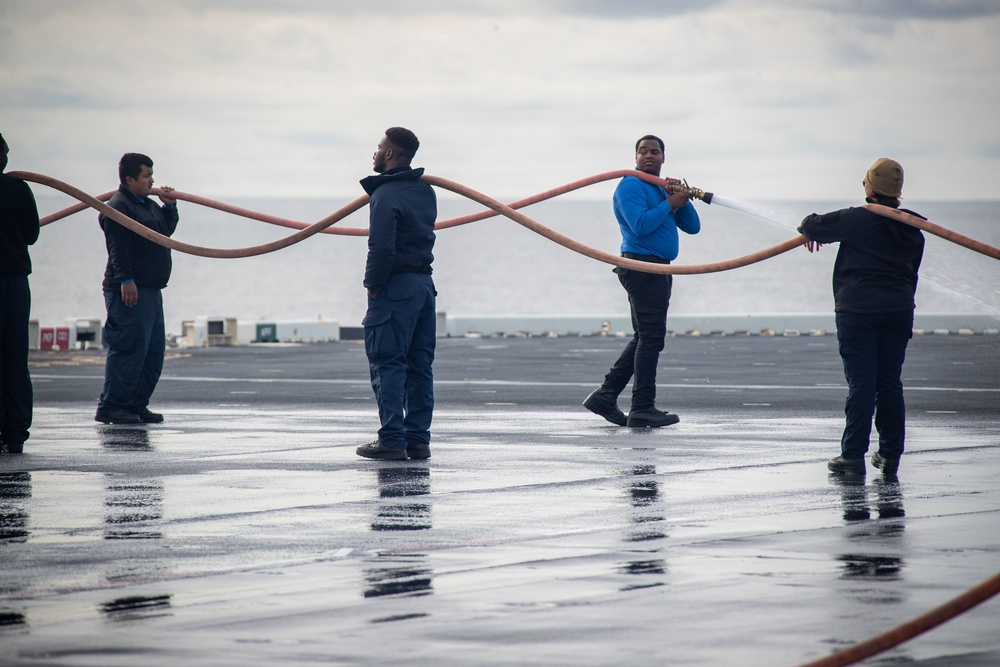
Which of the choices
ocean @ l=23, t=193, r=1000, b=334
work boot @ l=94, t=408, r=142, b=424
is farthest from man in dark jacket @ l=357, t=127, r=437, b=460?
ocean @ l=23, t=193, r=1000, b=334

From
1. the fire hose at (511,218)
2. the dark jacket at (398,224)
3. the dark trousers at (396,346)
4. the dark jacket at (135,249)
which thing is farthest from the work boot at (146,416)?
the dark jacket at (398,224)

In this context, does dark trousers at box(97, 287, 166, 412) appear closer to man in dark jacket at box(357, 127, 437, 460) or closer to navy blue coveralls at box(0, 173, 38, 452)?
navy blue coveralls at box(0, 173, 38, 452)

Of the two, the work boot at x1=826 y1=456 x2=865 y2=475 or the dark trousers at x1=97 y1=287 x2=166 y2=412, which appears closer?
the work boot at x1=826 y1=456 x2=865 y2=475

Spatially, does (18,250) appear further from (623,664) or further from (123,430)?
(623,664)

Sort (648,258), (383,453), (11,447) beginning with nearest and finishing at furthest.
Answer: (383,453), (11,447), (648,258)

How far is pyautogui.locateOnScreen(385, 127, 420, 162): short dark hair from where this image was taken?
11.3 metres

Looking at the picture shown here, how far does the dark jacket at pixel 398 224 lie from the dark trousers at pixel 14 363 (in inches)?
94.3

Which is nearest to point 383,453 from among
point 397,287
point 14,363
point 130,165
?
point 397,287

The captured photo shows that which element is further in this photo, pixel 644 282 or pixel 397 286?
Result: pixel 644 282

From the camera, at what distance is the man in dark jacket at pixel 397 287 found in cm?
1103

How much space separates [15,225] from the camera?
11.8 metres

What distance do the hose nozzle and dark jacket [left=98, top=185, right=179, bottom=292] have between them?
3.90 metres

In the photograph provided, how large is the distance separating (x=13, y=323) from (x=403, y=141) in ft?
9.23

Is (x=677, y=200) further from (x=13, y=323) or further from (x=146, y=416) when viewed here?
(x=13, y=323)
